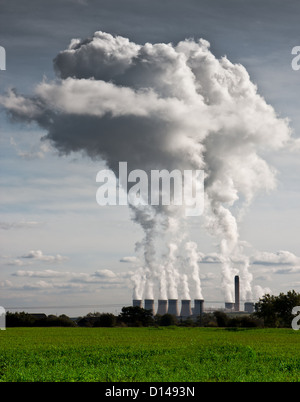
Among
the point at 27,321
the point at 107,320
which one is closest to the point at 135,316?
the point at 107,320

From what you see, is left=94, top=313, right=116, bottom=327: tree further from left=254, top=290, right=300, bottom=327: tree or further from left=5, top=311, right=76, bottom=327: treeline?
left=254, top=290, right=300, bottom=327: tree

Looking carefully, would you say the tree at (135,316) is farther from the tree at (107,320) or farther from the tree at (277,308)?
the tree at (277,308)

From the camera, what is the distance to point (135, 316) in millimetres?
143375

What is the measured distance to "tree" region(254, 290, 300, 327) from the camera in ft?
439

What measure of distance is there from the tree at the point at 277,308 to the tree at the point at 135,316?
2816 centimetres

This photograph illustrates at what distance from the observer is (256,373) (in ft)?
95.8

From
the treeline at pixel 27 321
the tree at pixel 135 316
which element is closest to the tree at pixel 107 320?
the tree at pixel 135 316

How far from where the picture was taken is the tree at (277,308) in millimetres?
133875

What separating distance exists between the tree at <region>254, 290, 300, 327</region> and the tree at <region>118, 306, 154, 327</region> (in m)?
28.2

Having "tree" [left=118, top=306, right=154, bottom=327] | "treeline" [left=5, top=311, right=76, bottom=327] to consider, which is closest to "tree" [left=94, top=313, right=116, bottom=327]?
"tree" [left=118, top=306, right=154, bottom=327]
